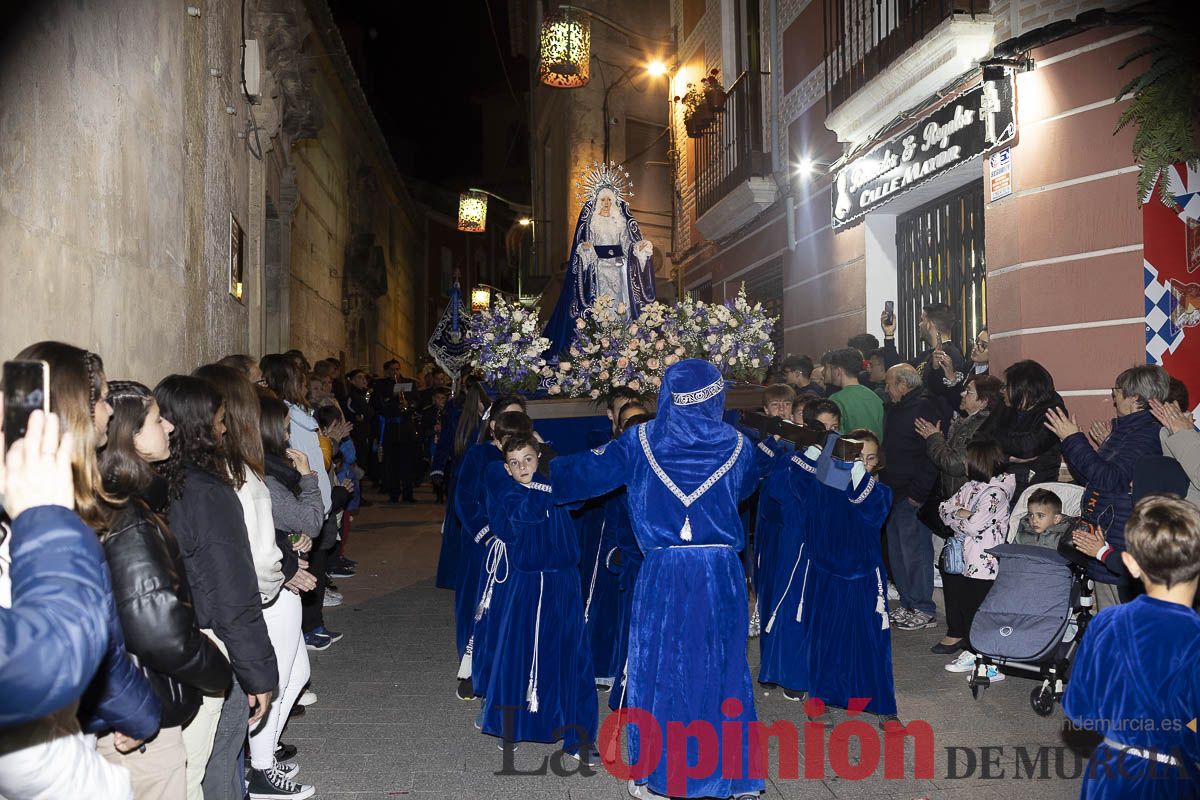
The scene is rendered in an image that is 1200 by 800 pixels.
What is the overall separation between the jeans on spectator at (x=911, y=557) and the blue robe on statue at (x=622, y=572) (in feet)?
9.63

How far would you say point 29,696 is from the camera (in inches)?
66.2

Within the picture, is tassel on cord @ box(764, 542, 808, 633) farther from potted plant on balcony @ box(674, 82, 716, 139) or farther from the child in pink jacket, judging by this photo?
potted plant on balcony @ box(674, 82, 716, 139)

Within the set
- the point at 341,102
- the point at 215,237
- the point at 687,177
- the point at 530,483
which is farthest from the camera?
the point at 341,102

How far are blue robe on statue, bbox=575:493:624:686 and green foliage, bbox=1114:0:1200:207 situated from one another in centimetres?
416

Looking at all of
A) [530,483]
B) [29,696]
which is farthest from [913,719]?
[29,696]

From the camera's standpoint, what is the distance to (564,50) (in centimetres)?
1614

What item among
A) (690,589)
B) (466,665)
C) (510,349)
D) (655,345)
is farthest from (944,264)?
(690,589)

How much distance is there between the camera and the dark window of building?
13.7m

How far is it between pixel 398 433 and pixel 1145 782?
1420 centimetres

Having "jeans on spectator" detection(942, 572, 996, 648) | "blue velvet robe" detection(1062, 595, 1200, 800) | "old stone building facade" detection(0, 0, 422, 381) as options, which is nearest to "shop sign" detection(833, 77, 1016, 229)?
"jeans on spectator" detection(942, 572, 996, 648)

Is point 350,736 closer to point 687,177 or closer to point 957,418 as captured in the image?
point 957,418

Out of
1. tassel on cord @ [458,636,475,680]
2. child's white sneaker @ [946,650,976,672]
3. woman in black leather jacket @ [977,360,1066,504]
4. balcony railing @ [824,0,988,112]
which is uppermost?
balcony railing @ [824,0,988,112]

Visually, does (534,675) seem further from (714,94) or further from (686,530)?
(714,94)

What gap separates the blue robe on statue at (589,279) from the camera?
33.2 feet
